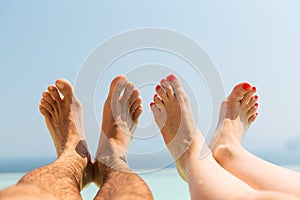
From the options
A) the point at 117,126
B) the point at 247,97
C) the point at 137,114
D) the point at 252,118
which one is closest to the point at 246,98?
the point at 247,97

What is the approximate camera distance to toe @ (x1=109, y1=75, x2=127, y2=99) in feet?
5.27

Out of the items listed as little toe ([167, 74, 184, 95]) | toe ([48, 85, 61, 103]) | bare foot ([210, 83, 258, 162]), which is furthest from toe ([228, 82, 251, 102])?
toe ([48, 85, 61, 103])

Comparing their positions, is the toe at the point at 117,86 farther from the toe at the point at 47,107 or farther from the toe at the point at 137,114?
the toe at the point at 47,107

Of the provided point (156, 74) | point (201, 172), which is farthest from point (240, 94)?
point (201, 172)

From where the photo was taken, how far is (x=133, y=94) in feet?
5.50

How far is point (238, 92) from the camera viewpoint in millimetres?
1673

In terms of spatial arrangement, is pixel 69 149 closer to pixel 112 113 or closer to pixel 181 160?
pixel 112 113

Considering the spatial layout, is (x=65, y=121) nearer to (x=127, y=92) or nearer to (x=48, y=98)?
(x=48, y=98)

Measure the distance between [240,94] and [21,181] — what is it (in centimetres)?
113

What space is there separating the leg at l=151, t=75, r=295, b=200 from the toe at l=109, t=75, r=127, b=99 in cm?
17

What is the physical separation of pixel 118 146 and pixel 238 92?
0.65 m

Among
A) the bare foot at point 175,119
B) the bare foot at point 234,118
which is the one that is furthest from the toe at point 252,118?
the bare foot at point 175,119

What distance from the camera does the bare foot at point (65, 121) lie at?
1.32 m

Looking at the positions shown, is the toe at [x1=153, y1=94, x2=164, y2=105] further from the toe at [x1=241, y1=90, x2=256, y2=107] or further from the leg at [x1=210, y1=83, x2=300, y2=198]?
the toe at [x1=241, y1=90, x2=256, y2=107]
